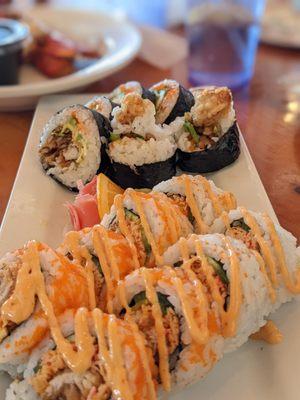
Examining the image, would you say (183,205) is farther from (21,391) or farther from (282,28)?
(282,28)

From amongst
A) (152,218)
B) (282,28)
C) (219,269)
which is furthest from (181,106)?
(282,28)

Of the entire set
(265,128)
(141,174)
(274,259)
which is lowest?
(265,128)

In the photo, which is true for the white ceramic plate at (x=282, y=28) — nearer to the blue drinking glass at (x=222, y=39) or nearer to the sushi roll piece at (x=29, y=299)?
the blue drinking glass at (x=222, y=39)

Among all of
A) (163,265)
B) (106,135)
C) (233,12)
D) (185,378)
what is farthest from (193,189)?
(233,12)

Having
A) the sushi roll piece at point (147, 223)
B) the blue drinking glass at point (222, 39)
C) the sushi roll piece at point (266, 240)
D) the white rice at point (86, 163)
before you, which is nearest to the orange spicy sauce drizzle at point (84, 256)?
the sushi roll piece at point (147, 223)

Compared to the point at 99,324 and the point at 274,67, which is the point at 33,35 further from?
the point at 99,324

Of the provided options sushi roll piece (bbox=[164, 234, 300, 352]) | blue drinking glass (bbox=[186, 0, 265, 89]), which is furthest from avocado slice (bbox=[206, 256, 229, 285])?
blue drinking glass (bbox=[186, 0, 265, 89])
